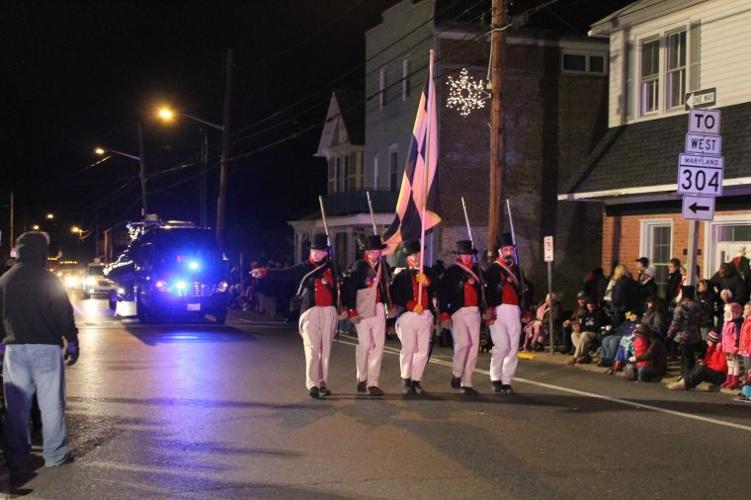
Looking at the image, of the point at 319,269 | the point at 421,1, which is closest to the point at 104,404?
the point at 319,269

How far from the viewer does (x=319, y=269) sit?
11539 mm

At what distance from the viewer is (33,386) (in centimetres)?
762

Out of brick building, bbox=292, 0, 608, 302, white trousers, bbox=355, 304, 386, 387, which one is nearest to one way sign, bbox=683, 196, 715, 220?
white trousers, bbox=355, 304, 386, 387

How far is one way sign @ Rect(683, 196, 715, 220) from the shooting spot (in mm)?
13328

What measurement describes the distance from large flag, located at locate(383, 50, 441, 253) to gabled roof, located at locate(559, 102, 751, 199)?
6.60 meters

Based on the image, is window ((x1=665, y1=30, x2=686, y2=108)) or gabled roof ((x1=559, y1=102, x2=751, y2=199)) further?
window ((x1=665, y1=30, x2=686, y2=108))

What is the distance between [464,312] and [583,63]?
2301 cm

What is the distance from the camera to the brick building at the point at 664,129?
58.3 feet

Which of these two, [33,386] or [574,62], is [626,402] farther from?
[574,62]

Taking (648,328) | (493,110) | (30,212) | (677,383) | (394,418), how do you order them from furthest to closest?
(30,212) → (493,110) → (648,328) → (677,383) → (394,418)

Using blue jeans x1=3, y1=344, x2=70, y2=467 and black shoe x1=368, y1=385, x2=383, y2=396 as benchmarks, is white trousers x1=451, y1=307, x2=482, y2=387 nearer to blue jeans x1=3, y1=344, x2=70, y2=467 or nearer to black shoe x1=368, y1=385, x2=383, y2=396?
black shoe x1=368, y1=385, x2=383, y2=396

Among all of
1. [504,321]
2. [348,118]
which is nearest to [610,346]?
[504,321]

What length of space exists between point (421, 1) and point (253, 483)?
89.2 feet

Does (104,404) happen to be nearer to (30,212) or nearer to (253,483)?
(253,483)
